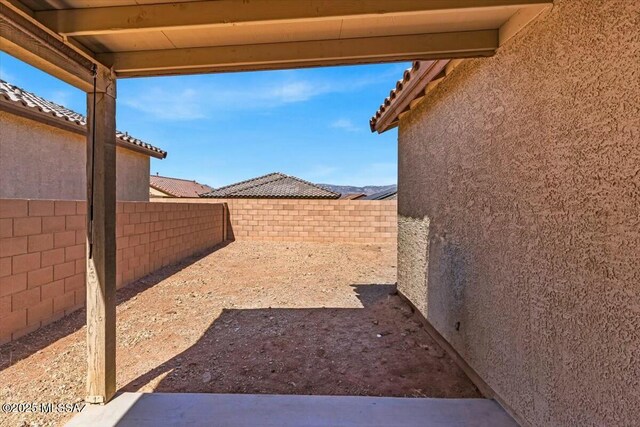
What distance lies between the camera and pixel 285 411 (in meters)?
2.14

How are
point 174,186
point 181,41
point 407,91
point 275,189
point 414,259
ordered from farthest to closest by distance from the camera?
point 174,186 < point 275,189 < point 414,259 < point 407,91 < point 181,41

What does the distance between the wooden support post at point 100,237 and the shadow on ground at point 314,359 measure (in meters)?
0.42

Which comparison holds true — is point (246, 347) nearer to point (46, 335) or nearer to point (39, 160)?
point (46, 335)

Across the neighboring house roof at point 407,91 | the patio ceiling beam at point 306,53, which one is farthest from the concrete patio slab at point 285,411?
the neighboring house roof at point 407,91

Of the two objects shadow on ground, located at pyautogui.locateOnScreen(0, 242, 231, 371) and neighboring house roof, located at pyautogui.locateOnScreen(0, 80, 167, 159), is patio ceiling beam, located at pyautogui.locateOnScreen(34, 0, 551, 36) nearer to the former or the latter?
shadow on ground, located at pyautogui.locateOnScreen(0, 242, 231, 371)

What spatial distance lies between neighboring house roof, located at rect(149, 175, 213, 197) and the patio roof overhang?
51.1 feet

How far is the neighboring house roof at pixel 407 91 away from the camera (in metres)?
2.97

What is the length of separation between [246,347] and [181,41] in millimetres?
2947

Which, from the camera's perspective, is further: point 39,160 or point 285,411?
point 39,160

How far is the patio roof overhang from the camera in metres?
1.69

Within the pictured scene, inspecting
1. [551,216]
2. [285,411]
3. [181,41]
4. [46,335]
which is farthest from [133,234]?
[551,216]

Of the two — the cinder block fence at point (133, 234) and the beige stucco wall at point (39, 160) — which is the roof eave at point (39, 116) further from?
the cinder block fence at point (133, 234)

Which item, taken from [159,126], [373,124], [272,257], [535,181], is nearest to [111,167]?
[535,181]

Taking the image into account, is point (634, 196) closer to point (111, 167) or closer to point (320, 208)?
point (111, 167)
